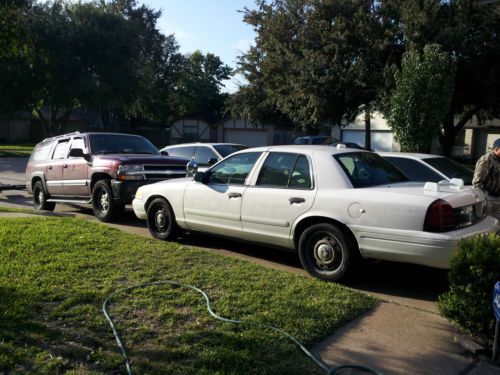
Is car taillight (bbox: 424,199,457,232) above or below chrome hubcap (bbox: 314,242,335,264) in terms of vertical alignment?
above

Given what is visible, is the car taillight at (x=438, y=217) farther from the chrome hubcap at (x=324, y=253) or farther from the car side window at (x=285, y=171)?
the car side window at (x=285, y=171)

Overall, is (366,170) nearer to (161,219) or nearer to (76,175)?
(161,219)

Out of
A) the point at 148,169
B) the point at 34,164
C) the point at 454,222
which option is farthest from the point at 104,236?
the point at 34,164

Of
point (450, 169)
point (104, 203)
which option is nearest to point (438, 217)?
point (450, 169)

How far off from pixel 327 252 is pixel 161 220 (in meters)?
3.10

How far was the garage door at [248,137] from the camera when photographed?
45281 mm

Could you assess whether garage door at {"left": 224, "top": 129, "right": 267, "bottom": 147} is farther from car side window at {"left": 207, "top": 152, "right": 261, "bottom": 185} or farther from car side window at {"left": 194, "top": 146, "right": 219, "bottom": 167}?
car side window at {"left": 207, "top": 152, "right": 261, "bottom": 185}

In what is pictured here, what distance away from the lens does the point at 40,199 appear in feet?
38.9

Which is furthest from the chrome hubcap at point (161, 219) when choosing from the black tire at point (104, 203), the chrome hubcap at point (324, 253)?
the chrome hubcap at point (324, 253)

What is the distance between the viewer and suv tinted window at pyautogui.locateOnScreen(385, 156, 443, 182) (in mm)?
8109

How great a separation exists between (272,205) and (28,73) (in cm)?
3108

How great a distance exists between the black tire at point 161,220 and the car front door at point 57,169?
3.85 m

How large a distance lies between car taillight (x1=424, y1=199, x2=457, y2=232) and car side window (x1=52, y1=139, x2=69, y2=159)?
8.41 meters

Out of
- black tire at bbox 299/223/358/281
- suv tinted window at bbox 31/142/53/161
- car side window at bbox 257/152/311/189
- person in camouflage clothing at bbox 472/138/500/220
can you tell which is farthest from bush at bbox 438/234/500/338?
suv tinted window at bbox 31/142/53/161
